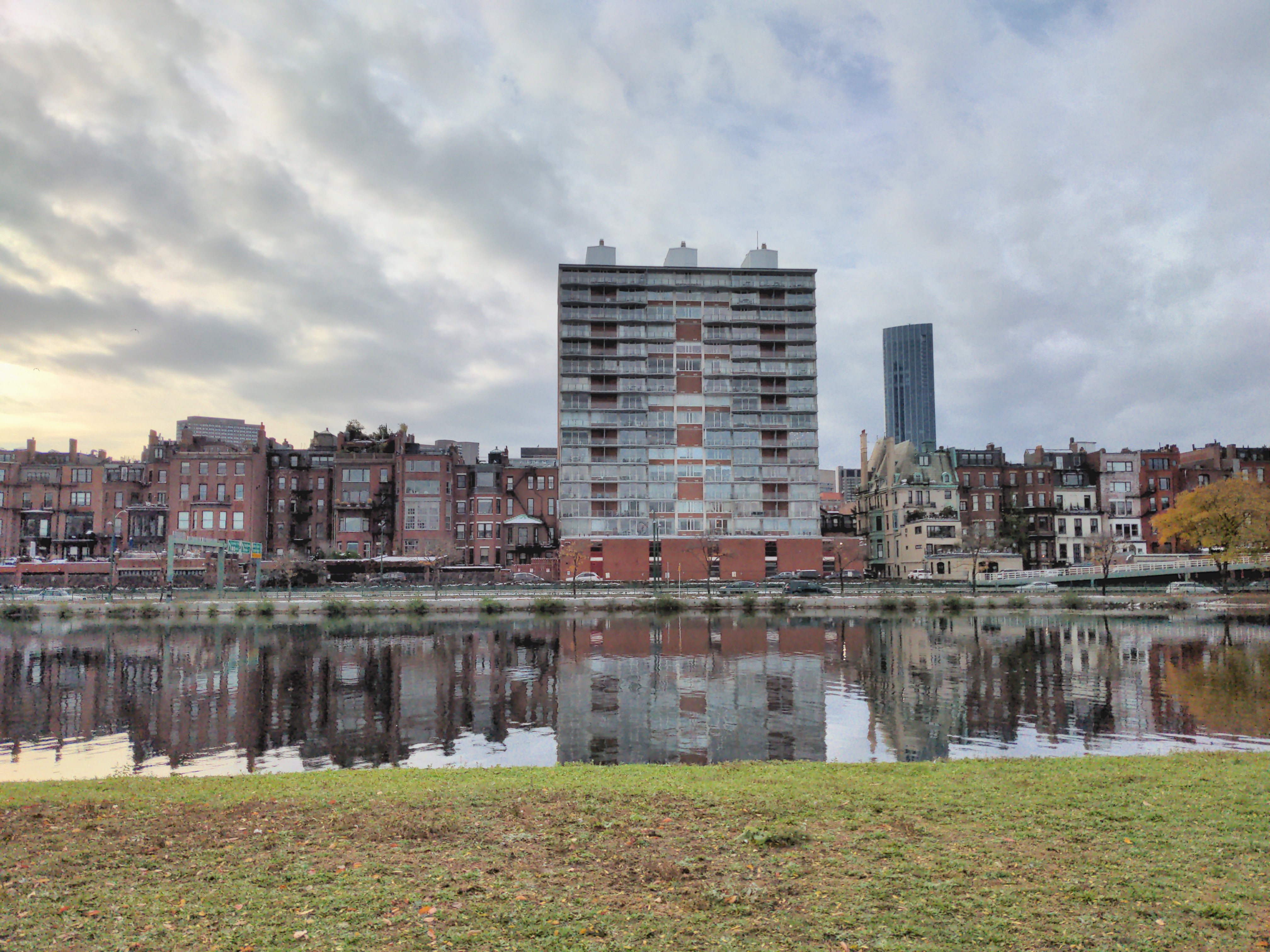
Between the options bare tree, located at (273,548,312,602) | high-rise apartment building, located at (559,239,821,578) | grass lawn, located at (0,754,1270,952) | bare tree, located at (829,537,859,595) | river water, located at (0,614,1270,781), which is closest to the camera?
grass lawn, located at (0,754,1270,952)

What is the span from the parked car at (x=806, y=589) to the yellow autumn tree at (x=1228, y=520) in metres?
35.9

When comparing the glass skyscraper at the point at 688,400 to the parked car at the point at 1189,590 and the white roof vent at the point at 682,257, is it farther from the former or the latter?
the parked car at the point at 1189,590

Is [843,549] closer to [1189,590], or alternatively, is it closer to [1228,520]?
[1189,590]

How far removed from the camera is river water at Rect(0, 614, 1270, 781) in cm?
2214

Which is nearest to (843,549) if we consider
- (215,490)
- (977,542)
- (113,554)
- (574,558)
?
(977,542)

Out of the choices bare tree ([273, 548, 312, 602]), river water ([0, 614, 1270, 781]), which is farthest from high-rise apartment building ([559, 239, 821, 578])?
river water ([0, 614, 1270, 781])

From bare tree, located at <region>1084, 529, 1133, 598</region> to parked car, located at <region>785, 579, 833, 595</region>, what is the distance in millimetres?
24339

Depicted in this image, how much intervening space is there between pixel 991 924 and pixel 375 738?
66.3 ft

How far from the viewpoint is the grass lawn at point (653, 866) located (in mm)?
7711

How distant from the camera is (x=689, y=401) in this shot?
115688mm

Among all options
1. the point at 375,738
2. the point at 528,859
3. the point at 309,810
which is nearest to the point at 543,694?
the point at 375,738

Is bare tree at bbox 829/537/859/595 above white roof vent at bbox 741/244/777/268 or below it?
below

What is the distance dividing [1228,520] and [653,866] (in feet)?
294

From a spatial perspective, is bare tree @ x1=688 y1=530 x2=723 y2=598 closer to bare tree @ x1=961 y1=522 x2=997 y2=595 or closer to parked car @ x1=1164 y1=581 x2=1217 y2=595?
bare tree @ x1=961 y1=522 x2=997 y2=595
